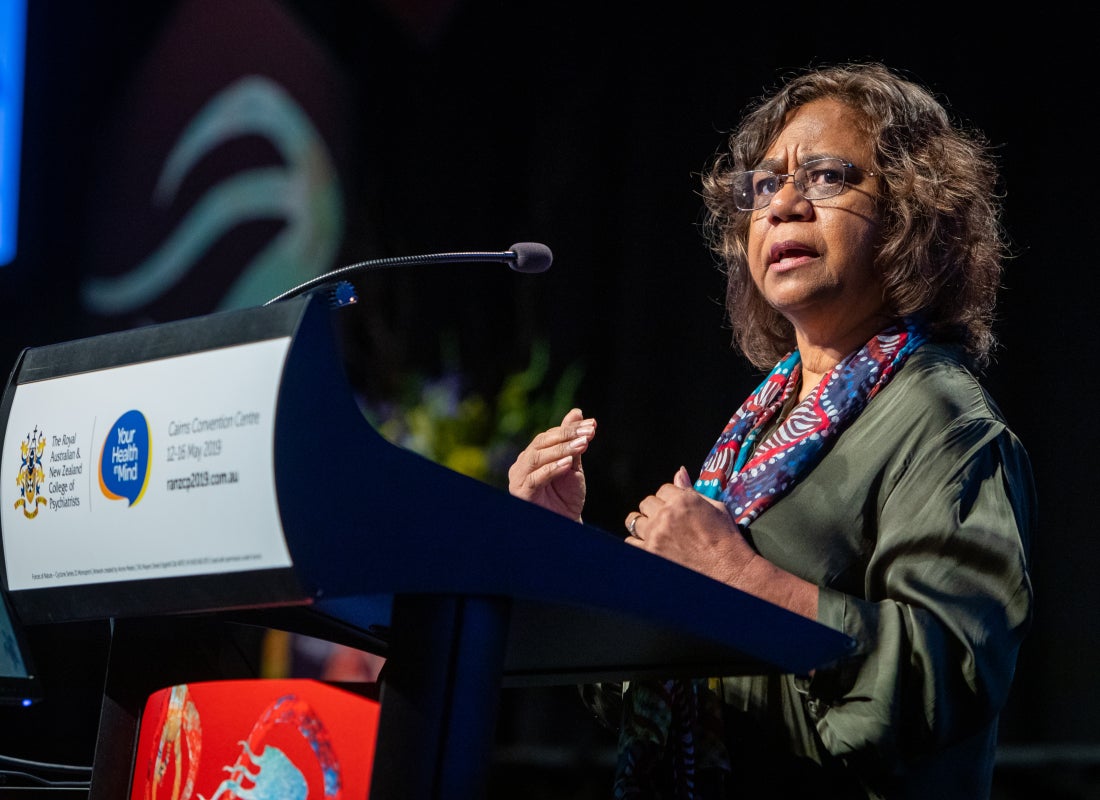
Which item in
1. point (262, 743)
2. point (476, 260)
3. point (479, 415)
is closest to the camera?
point (262, 743)

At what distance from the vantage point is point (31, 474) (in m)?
0.76

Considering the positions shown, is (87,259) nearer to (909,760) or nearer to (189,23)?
(189,23)

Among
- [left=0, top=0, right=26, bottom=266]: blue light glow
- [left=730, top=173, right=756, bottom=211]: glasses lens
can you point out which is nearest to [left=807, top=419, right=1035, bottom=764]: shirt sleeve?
[left=730, top=173, right=756, bottom=211]: glasses lens

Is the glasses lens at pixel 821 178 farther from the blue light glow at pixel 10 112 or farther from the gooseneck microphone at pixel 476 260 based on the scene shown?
the blue light glow at pixel 10 112

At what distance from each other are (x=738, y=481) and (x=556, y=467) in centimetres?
22

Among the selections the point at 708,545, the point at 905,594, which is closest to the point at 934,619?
the point at 905,594

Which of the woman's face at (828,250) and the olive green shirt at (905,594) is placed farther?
the woman's face at (828,250)

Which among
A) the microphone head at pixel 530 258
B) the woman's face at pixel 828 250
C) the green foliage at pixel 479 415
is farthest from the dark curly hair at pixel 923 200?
the green foliage at pixel 479 415

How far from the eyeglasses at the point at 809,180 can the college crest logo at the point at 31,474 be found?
1074 mm

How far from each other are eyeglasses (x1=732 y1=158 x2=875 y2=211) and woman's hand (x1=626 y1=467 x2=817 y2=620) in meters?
0.59

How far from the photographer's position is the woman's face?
1.52 meters

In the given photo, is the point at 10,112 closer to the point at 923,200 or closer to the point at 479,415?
the point at 479,415

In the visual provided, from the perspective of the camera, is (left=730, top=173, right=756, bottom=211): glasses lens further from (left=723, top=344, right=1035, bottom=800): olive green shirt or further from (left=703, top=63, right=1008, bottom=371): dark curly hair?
(left=723, top=344, right=1035, bottom=800): olive green shirt

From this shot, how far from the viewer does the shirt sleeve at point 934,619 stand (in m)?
1.01
